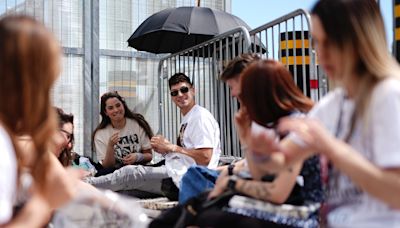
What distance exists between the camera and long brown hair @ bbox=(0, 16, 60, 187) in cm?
155

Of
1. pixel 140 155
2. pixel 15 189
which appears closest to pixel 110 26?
pixel 140 155

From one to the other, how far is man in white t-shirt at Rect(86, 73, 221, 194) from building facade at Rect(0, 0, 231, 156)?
191 centimetres

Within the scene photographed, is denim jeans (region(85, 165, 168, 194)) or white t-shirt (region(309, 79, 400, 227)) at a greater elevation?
white t-shirt (region(309, 79, 400, 227))

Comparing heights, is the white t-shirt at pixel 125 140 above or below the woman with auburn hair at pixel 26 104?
below

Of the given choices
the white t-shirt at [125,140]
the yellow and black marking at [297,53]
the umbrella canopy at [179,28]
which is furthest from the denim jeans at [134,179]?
the umbrella canopy at [179,28]

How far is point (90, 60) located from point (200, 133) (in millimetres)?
2792

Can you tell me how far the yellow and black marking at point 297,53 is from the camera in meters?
4.17

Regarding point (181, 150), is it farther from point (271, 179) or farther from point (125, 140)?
point (271, 179)

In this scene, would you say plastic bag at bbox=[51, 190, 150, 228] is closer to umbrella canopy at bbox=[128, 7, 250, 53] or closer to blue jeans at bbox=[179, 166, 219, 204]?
blue jeans at bbox=[179, 166, 219, 204]

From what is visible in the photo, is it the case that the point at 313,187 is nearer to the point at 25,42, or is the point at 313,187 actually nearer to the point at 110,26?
the point at 25,42

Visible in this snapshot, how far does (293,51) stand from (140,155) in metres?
1.84

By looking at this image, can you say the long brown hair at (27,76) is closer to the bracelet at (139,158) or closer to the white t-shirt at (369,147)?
the white t-shirt at (369,147)

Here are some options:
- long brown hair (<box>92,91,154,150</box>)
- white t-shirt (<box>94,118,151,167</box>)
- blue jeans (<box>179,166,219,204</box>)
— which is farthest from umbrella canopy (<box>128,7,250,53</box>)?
blue jeans (<box>179,166,219,204</box>)

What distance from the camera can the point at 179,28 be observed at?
20.8ft
